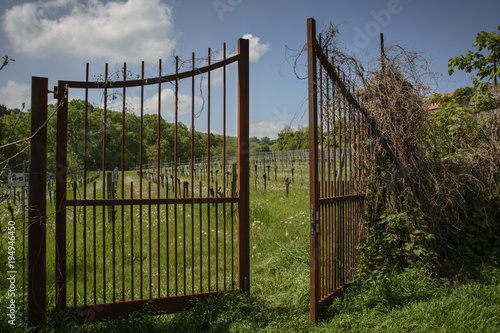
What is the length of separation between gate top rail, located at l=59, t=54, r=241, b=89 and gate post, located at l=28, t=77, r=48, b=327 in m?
0.31

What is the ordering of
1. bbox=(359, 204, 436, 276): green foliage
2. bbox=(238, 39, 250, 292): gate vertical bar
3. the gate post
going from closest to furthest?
the gate post, bbox=(238, 39, 250, 292): gate vertical bar, bbox=(359, 204, 436, 276): green foliage

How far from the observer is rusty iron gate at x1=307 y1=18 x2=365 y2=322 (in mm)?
3223

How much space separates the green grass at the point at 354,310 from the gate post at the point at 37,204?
0.65 feet

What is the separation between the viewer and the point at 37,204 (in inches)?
122

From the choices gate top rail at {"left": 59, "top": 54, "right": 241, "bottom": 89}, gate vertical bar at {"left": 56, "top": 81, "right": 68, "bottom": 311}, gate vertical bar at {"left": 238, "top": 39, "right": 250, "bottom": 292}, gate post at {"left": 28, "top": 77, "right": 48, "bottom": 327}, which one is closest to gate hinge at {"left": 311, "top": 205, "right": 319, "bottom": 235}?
gate vertical bar at {"left": 238, "top": 39, "right": 250, "bottom": 292}

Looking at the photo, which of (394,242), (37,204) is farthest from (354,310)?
(37,204)

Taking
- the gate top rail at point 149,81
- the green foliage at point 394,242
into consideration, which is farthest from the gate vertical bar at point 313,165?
the green foliage at point 394,242

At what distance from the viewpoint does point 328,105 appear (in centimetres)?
367

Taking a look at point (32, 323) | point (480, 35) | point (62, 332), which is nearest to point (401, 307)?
point (62, 332)

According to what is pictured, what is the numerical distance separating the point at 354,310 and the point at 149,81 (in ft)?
11.1

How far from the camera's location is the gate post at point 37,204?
309 centimetres

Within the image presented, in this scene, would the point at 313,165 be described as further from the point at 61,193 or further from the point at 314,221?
the point at 61,193

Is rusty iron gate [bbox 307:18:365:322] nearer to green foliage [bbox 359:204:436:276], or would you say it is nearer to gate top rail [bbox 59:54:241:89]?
green foliage [bbox 359:204:436:276]

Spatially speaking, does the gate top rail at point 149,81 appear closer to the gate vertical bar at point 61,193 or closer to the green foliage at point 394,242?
the gate vertical bar at point 61,193
